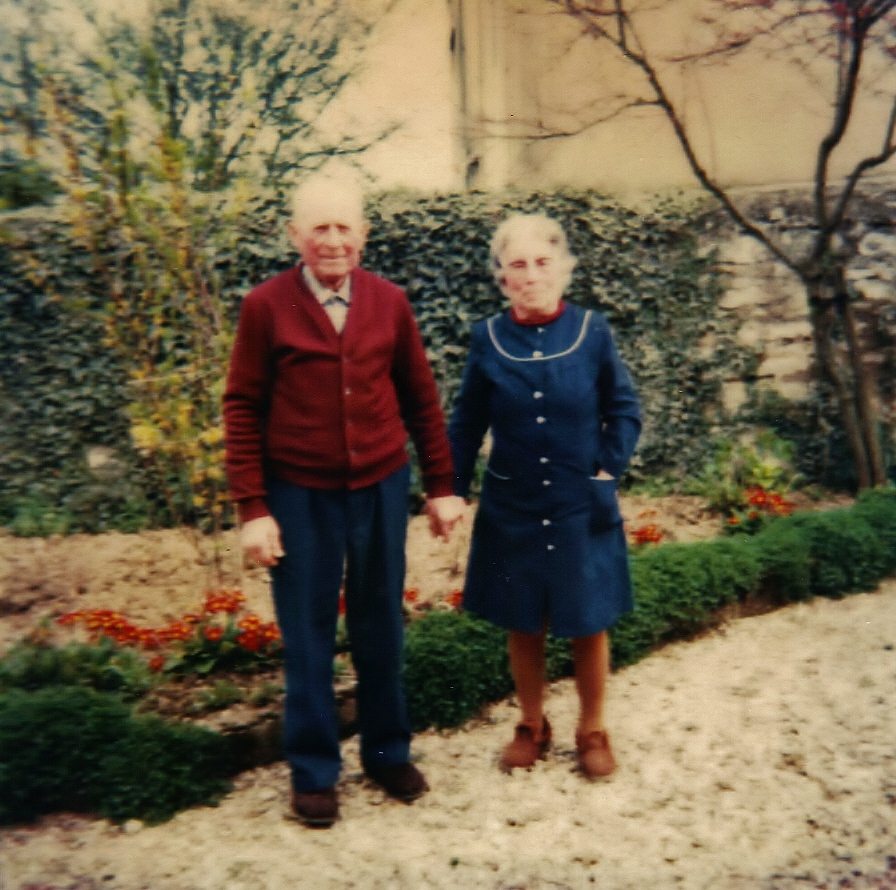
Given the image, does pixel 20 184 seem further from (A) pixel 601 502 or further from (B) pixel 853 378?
(B) pixel 853 378

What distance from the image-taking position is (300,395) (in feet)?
8.69

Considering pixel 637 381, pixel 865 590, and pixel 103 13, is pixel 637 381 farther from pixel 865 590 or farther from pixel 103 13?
pixel 103 13

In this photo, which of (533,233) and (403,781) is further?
(403,781)

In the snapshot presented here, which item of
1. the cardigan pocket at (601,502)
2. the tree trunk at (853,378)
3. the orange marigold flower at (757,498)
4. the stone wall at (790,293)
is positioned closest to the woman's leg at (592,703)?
the cardigan pocket at (601,502)

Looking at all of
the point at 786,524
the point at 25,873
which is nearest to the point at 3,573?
the point at 25,873

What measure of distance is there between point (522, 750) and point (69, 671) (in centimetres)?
153

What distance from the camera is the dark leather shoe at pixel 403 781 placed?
3.02 m

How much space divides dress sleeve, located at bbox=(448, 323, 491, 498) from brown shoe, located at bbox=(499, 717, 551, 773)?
81 cm

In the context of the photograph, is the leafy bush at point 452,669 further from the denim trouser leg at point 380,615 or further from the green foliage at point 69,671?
the green foliage at point 69,671

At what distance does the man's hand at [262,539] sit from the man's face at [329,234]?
2.17 ft

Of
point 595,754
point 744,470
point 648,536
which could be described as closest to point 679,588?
point 648,536

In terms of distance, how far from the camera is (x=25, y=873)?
8.63 feet

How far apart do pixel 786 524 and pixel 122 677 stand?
325cm

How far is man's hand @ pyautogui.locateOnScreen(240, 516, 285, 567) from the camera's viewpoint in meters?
2.63
